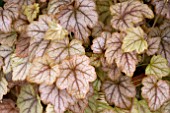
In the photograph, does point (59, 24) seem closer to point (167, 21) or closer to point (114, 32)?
point (114, 32)

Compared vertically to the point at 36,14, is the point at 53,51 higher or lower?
lower

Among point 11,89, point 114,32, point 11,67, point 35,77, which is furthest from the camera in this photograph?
point 11,89

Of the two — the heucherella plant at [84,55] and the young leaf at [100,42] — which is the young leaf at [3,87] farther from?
the young leaf at [100,42]

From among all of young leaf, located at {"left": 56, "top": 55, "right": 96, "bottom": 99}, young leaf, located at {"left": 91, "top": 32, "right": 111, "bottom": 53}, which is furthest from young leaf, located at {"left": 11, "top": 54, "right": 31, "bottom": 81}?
young leaf, located at {"left": 91, "top": 32, "right": 111, "bottom": 53}

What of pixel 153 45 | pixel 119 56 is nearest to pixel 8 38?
pixel 119 56

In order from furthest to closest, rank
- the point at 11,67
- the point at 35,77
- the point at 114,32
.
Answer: the point at 11,67, the point at 114,32, the point at 35,77

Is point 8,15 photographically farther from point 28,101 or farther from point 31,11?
point 28,101

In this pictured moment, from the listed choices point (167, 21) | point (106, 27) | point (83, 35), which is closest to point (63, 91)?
point (83, 35)

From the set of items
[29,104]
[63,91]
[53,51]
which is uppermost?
[53,51]
